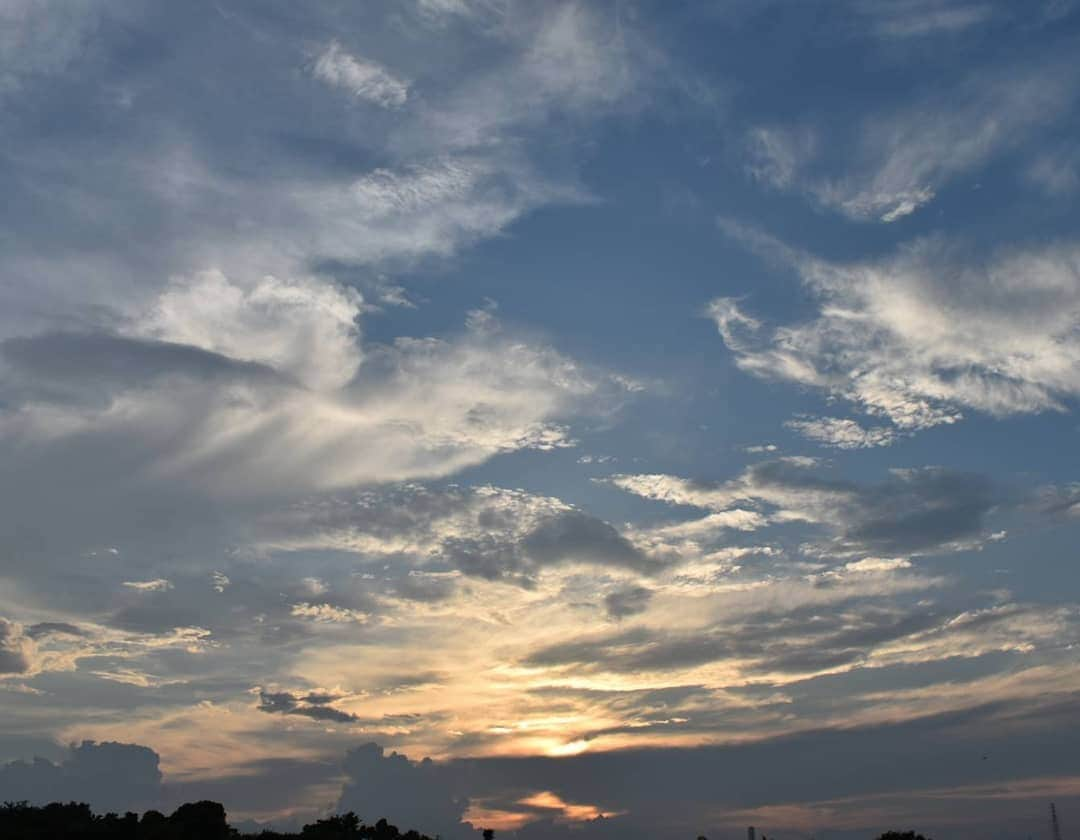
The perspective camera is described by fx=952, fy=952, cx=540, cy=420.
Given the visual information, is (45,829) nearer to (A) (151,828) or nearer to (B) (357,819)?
(A) (151,828)

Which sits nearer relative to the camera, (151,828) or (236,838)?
(151,828)

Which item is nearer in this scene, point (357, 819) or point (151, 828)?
point (151, 828)

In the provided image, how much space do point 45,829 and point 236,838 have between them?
100 ft

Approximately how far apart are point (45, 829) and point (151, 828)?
16.1 m

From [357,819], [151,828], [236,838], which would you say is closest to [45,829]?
[151,828]

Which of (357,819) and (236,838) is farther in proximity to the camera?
(357,819)

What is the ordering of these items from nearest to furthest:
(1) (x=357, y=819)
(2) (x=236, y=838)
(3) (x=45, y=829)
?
(3) (x=45, y=829), (2) (x=236, y=838), (1) (x=357, y=819)

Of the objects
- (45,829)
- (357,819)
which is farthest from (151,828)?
(357,819)

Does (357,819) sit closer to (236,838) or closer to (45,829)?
(236,838)

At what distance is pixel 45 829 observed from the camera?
495ft

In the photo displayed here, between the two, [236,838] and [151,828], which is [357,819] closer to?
[236,838]

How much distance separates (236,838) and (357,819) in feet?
100.0

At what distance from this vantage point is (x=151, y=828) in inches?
6009

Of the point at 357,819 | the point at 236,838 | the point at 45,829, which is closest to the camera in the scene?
the point at 45,829
